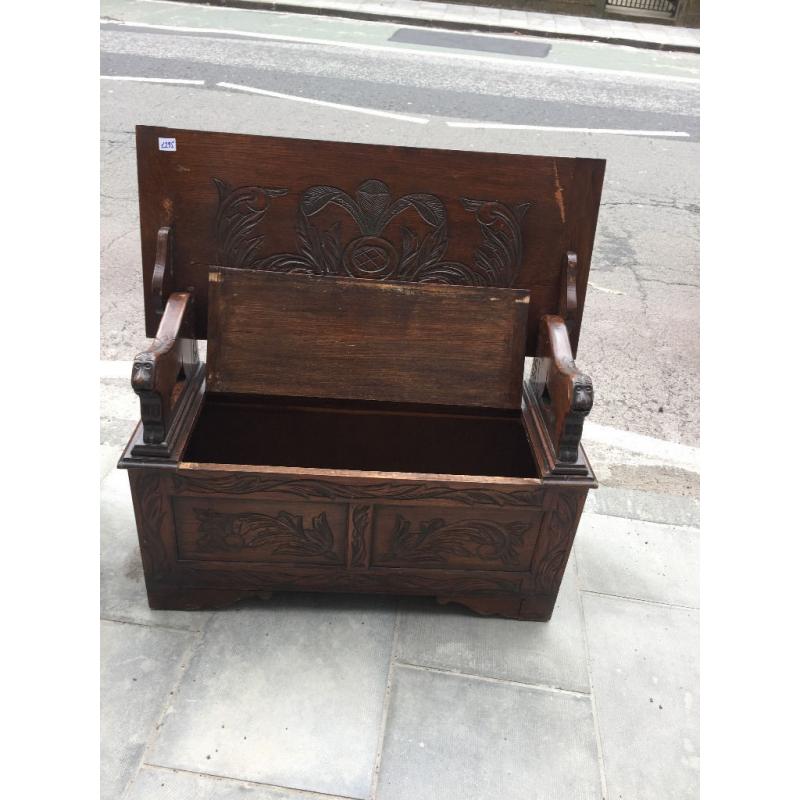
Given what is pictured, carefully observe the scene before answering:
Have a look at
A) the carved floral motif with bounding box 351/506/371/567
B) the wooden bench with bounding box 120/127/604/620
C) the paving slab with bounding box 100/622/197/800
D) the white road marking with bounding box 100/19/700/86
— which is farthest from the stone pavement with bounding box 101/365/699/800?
the white road marking with bounding box 100/19/700/86

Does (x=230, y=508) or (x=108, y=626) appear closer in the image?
(x=230, y=508)

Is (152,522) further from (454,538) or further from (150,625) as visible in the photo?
(454,538)

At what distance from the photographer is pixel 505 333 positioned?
2271 millimetres

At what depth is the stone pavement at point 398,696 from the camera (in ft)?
5.88

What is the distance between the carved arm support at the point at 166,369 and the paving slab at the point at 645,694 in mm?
1502

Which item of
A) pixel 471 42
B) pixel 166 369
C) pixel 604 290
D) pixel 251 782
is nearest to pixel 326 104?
pixel 604 290

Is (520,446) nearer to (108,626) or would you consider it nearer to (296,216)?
(296,216)

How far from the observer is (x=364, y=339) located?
2275mm

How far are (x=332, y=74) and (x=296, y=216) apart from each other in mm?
7110

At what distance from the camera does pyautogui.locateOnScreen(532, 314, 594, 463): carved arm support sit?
1874 mm

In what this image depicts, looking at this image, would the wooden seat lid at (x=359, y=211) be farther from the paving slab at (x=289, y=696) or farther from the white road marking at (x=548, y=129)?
the white road marking at (x=548, y=129)

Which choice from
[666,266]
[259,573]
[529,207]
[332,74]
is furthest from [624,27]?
[259,573]

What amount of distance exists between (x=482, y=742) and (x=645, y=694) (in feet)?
1.79

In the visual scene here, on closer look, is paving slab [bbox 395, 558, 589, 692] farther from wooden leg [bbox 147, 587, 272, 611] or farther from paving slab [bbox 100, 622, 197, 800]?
paving slab [bbox 100, 622, 197, 800]
